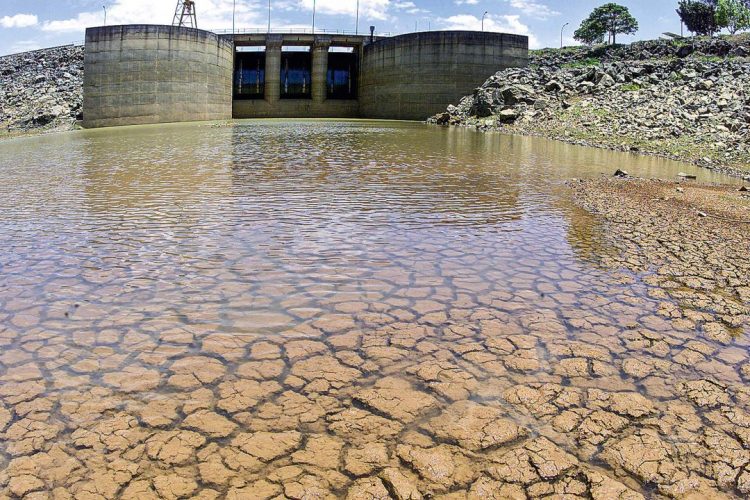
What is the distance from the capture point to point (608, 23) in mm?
62156

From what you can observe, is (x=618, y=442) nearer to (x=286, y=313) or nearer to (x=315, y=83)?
(x=286, y=313)

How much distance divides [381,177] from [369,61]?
112 ft

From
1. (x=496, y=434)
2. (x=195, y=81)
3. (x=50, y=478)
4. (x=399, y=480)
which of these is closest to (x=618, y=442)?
(x=496, y=434)

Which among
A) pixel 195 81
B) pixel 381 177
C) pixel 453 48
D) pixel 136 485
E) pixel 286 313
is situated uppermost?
pixel 453 48

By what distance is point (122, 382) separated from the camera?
371cm

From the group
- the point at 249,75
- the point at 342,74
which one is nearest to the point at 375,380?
the point at 342,74

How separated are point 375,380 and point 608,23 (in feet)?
223

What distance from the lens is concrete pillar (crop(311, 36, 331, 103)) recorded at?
1758 inches

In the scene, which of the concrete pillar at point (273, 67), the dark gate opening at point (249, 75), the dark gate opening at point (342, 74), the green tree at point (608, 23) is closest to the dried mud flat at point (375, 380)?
the concrete pillar at point (273, 67)

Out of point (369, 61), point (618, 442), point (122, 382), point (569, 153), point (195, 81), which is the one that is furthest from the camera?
point (369, 61)

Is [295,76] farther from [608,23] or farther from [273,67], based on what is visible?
[608,23]

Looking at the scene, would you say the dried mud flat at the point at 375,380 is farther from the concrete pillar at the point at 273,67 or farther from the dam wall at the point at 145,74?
the concrete pillar at the point at 273,67

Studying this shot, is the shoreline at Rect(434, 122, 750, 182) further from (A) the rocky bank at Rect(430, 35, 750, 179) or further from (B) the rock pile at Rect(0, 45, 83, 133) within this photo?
(B) the rock pile at Rect(0, 45, 83, 133)

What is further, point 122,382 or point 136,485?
point 122,382
